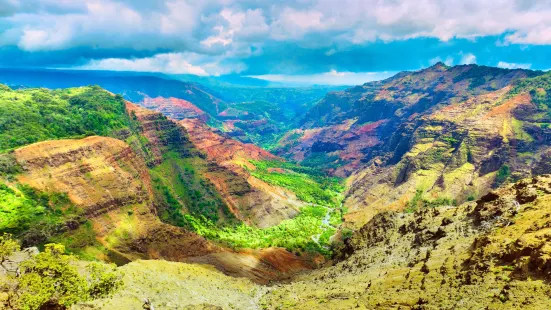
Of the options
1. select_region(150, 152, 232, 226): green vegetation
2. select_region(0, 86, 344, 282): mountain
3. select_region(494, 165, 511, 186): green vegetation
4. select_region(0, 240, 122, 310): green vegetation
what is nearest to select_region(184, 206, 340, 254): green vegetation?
select_region(0, 86, 344, 282): mountain

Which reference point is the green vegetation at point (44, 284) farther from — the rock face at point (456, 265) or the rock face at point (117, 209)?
the rock face at point (117, 209)

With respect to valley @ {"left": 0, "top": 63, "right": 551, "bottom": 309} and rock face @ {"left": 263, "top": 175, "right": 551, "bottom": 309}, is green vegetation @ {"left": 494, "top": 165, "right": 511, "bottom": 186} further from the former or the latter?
rock face @ {"left": 263, "top": 175, "right": 551, "bottom": 309}

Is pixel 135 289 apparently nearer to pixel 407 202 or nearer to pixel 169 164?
pixel 169 164

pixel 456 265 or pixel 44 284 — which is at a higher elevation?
pixel 456 265

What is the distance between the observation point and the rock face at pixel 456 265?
40.8 m

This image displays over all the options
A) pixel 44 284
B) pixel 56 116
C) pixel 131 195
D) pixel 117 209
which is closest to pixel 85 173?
pixel 131 195

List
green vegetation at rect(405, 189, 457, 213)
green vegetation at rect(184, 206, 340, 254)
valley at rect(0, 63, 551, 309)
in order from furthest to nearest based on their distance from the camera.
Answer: green vegetation at rect(405, 189, 457, 213), green vegetation at rect(184, 206, 340, 254), valley at rect(0, 63, 551, 309)

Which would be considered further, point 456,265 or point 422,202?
point 422,202

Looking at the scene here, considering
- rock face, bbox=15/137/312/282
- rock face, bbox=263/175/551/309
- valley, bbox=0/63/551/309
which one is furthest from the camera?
rock face, bbox=15/137/312/282

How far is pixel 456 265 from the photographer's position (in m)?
52.0

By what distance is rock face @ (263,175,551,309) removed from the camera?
40.8m

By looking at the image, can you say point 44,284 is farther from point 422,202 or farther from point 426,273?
point 422,202

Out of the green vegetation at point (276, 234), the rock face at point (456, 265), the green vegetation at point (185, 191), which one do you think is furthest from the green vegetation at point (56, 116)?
the rock face at point (456, 265)

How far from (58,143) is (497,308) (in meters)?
115
